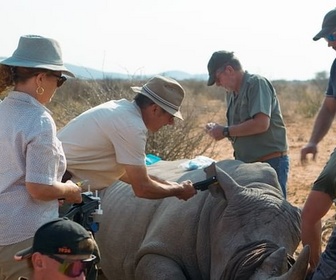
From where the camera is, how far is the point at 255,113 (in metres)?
7.46

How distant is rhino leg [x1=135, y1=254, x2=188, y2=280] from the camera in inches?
235

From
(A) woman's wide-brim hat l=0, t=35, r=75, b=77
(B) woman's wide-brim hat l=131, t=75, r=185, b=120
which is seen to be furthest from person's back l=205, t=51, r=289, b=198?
(A) woman's wide-brim hat l=0, t=35, r=75, b=77

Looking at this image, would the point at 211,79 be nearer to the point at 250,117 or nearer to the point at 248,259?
the point at 250,117


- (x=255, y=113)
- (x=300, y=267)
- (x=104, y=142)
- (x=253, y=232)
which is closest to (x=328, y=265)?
(x=300, y=267)

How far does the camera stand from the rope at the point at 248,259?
5.01 m

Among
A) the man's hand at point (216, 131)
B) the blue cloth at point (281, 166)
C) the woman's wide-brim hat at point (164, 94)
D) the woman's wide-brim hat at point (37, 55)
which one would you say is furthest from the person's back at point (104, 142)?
the blue cloth at point (281, 166)

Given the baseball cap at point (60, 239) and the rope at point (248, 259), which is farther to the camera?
the rope at point (248, 259)

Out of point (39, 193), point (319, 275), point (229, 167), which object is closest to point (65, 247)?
point (39, 193)

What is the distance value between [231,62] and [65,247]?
4.42 meters

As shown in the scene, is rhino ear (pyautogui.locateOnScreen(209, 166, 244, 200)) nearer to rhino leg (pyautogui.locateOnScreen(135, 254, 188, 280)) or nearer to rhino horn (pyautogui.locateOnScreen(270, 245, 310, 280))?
rhino leg (pyautogui.locateOnScreen(135, 254, 188, 280))

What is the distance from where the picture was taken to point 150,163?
8602 mm

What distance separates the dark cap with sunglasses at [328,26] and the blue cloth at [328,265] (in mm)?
1972

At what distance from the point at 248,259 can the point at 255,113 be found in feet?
8.57

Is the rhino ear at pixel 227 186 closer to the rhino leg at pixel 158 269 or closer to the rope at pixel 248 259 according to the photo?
the rope at pixel 248 259
